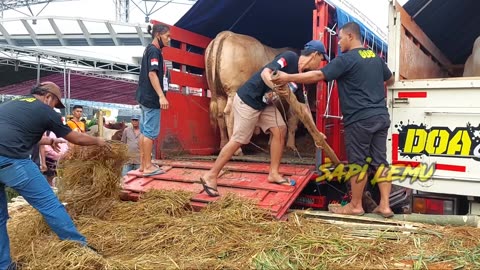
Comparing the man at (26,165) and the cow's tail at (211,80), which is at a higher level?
the cow's tail at (211,80)

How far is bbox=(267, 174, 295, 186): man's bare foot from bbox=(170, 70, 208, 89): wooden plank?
214 centimetres

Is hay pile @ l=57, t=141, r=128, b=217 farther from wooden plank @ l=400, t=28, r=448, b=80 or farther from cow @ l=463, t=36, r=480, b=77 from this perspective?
cow @ l=463, t=36, r=480, b=77

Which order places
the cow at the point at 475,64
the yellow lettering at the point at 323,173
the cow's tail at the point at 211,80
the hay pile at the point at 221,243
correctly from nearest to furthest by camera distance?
the hay pile at the point at 221,243, the yellow lettering at the point at 323,173, the cow at the point at 475,64, the cow's tail at the point at 211,80

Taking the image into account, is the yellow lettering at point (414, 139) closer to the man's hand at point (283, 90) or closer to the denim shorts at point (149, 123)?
the man's hand at point (283, 90)

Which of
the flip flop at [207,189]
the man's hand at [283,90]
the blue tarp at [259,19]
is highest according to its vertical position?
the blue tarp at [259,19]

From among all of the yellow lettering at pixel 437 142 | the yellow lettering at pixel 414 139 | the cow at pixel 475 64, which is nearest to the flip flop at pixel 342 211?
the yellow lettering at pixel 414 139

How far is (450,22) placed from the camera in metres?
5.62

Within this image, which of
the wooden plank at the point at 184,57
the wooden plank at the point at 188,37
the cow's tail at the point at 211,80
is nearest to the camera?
the wooden plank at the point at 184,57

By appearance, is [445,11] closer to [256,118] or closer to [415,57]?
[415,57]

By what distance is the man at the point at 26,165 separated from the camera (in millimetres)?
3303

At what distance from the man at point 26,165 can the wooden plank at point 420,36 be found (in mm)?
3253

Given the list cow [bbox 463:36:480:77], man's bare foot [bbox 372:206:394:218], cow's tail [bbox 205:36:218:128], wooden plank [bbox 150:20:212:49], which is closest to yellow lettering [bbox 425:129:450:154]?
man's bare foot [bbox 372:206:394:218]

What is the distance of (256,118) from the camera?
4.30m

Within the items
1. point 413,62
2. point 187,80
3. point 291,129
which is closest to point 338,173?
point 413,62
